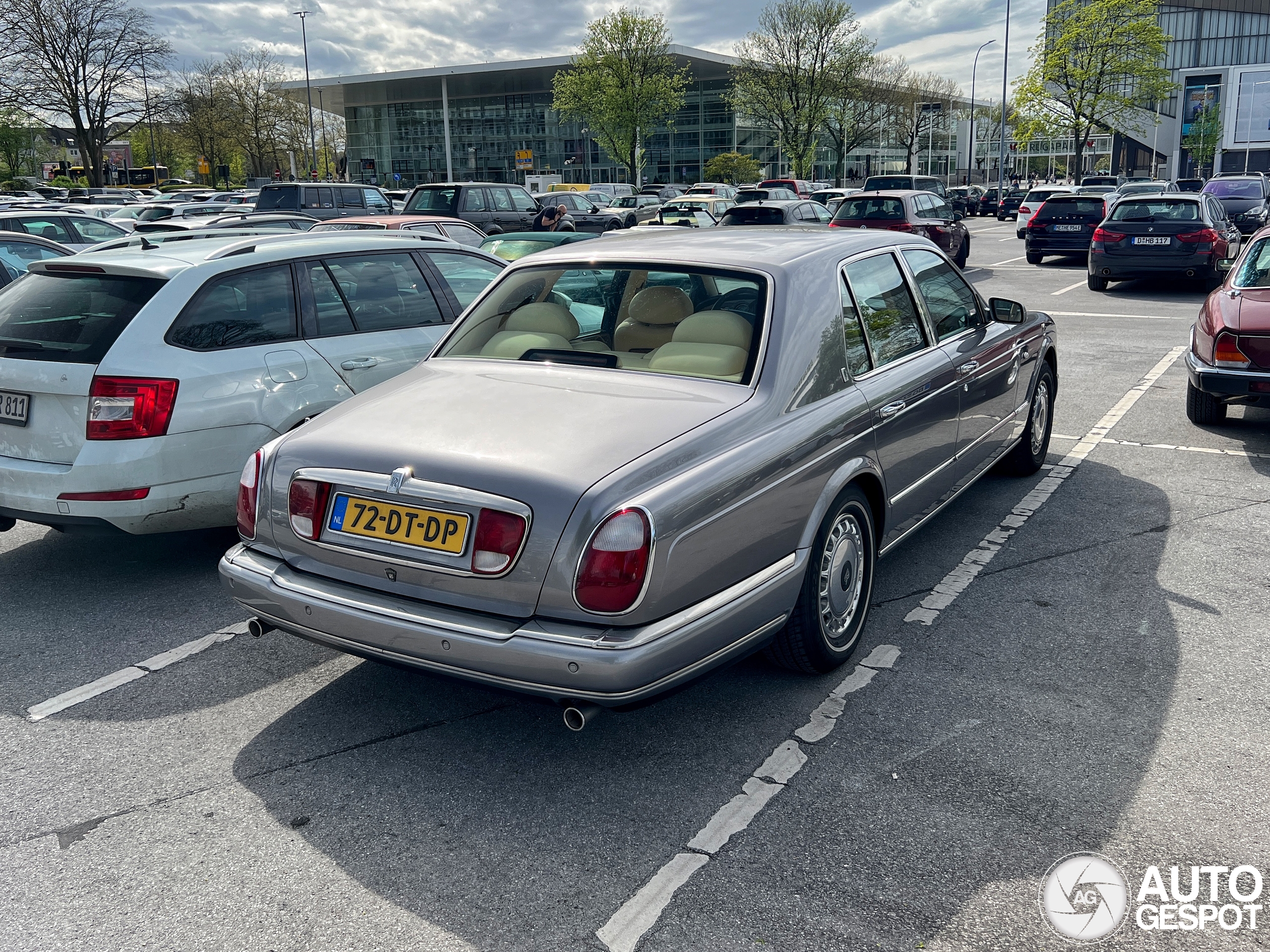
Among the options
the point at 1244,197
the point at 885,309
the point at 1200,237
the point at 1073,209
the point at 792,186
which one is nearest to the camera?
the point at 885,309

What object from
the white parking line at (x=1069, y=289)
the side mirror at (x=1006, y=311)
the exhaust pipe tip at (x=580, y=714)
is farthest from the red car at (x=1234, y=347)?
the white parking line at (x=1069, y=289)

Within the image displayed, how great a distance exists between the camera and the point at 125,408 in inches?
182

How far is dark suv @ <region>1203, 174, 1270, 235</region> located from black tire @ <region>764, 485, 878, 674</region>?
28595 millimetres

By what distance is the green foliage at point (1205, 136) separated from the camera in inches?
3019

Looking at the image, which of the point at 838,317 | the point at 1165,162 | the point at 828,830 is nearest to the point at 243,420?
the point at 838,317

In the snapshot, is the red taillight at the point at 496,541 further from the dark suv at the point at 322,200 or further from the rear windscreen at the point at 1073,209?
the rear windscreen at the point at 1073,209

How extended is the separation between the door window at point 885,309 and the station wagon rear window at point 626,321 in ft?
2.07

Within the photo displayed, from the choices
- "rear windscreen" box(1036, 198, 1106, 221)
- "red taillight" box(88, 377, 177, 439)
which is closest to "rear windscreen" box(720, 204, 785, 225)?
"rear windscreen" box(1036, 198, 1106, 221)

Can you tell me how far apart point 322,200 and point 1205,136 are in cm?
7578

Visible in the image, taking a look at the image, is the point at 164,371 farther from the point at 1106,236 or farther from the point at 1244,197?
the point at 1244,197

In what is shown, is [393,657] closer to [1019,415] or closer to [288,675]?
[288,675]

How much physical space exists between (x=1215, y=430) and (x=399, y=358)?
5.98m

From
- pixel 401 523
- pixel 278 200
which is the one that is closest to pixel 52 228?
pixel 278 200

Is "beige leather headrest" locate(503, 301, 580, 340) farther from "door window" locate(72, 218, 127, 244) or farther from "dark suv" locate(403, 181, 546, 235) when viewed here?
"dark suv" locate(403, 181, 546, 235)
